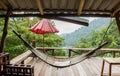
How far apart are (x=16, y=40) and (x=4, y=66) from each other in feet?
16.5

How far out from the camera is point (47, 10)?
3910 millimetres

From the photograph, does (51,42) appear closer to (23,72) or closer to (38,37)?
(38,37)

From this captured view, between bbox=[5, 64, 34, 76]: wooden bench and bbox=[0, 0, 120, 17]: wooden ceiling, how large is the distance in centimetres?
105

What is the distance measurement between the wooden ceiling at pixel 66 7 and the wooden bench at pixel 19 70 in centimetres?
105

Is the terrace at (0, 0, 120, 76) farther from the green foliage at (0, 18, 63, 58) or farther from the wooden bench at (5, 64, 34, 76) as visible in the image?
the green foliage at (0, 18, 63, 58)

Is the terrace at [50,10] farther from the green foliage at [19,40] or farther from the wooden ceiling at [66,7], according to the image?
the green foliage at [19,40]

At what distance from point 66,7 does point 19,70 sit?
4.74 ft

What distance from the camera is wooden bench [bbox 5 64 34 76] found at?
3.30m

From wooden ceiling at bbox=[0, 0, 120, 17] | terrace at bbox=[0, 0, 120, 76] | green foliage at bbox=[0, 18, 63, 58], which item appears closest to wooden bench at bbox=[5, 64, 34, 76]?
terrace at bbox=[0, 0, 120, 76]

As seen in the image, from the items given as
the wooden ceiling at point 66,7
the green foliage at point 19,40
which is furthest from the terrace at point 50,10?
the green foliage at point 19,40

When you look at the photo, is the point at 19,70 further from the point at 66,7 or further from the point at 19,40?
the point at 19,40

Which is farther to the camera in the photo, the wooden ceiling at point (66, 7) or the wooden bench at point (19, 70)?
the wooden ceiling at point (66, 7)

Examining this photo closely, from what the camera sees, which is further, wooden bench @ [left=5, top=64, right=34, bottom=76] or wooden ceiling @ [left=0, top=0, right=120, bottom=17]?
wooden ceiling @ [left=0, top=0, right=120, bottom=17]

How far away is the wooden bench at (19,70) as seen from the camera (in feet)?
10.8
